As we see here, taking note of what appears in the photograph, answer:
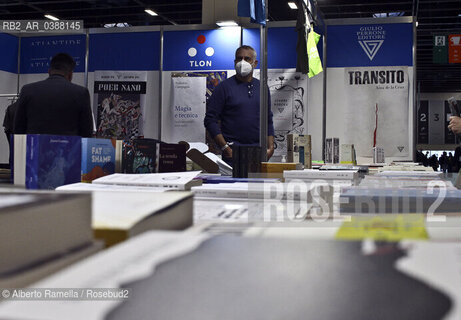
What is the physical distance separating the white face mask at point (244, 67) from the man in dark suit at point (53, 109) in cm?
152

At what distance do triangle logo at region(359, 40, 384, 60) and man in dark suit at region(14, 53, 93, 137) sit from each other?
346 centimetres

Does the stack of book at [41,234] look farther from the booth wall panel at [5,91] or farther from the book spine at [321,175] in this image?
the booth wall panel at [5,91]

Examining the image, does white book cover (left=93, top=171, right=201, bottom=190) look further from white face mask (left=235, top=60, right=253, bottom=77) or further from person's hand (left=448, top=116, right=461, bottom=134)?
white face mask (left=235, top=60, right=253, bottom=77)

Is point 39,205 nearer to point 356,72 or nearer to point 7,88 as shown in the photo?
point 356,72

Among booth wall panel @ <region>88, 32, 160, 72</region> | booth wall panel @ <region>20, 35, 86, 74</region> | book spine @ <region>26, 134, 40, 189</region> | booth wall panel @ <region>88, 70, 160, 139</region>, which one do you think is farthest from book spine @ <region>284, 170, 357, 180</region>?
booth wall panel @ <region>20, 35, 86, 74</region>

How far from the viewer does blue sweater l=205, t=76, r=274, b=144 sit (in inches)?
169

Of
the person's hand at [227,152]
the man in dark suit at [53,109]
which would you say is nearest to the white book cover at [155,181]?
the man in dark suit at [53,109]

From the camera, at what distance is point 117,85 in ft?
18.0

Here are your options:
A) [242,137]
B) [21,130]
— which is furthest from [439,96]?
[21,130]

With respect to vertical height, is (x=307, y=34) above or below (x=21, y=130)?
above

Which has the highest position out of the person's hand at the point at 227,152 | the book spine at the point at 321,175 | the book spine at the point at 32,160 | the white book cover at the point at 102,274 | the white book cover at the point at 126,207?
the person's hand at the point at 227,152

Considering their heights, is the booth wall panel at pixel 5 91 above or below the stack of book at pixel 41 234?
above

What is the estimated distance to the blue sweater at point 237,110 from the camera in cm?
430

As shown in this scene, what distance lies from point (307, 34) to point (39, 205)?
12.2 feet
